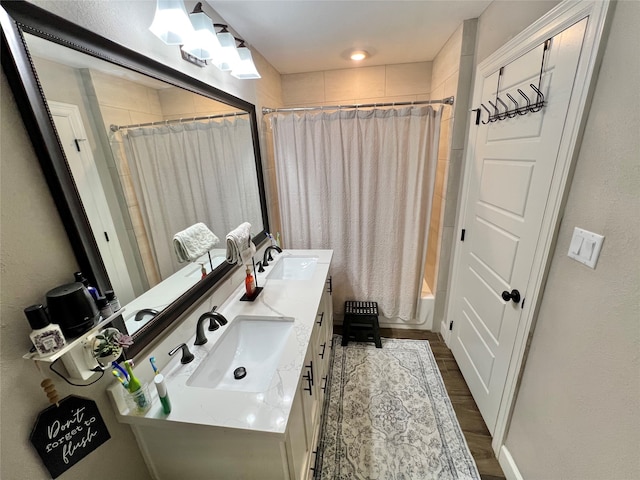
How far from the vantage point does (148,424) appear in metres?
0.83

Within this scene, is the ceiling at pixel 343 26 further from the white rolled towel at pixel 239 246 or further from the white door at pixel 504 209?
the white rolled towel at pixel 239 246

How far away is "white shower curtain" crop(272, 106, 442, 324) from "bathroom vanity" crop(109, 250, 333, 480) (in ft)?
3.44

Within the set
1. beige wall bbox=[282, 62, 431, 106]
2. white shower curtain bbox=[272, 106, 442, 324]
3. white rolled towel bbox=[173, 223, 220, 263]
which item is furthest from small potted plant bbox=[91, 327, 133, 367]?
beige wall bbox=[282, 62, 431, 106]

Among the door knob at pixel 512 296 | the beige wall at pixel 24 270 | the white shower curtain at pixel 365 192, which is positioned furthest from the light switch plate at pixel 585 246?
the beige wall at pixel 24 270

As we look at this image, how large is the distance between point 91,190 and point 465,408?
7.34 ft

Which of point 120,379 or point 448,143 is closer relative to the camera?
point 120,379

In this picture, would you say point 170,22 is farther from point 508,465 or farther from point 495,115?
point 508,465

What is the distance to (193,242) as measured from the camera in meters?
1.24

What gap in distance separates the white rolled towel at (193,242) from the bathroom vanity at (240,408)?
358mm

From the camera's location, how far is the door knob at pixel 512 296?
121cm

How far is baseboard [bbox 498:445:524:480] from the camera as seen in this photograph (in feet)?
4.01

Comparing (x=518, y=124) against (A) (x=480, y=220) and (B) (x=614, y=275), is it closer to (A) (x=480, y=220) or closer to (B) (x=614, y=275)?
(A) (x=480, y=220)

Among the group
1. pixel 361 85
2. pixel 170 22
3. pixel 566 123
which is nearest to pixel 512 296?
pixel 566 123

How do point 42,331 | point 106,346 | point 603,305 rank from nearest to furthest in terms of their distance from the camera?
point 42,331
point 106,346
point 603,305
